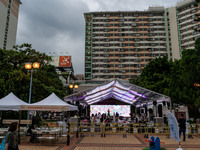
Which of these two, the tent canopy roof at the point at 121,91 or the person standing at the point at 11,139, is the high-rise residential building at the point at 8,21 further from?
the person standing at the point at 11,139

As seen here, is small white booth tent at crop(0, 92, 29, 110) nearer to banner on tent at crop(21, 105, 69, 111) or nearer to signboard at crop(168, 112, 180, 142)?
banner on tent at crop(21, 105, 69, 111)

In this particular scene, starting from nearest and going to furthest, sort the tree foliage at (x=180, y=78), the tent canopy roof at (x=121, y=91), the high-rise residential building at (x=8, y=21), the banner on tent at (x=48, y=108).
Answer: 1. the banner on tent at (x=48, y=108)
2. the tent canopy roof at (x=121, y=91)
3. the tree foliage at (x=180, y=78)
4. the high-rise residential building at (x=8, y=21)

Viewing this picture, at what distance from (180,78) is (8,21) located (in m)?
70.2

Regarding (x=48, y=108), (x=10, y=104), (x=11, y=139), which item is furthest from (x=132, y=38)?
(x=11, y=139)

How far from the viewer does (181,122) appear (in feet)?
35.6

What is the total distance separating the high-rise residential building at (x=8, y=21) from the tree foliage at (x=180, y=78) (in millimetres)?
57724

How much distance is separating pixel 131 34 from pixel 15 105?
207 ft

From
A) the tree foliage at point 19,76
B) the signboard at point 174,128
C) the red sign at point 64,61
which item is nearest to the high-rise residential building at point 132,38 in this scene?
the red sign at point 64,61

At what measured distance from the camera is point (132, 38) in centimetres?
6844

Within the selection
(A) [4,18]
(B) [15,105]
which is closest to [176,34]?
(A) [4,18]

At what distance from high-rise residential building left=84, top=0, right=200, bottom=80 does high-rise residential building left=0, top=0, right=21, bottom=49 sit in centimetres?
3008

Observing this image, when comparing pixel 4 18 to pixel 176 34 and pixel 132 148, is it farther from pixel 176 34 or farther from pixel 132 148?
pixel 132 148

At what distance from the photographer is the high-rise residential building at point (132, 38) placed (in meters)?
64.5


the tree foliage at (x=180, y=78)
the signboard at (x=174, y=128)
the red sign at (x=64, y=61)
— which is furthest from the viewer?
the red sign at (x=64, y=61)
